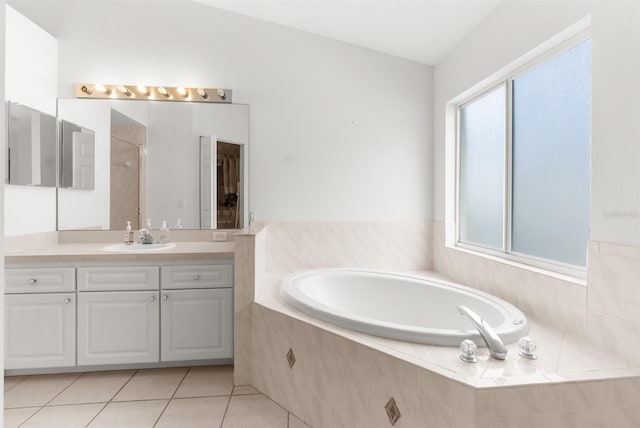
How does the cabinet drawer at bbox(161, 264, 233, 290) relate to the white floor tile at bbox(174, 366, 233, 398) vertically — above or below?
above

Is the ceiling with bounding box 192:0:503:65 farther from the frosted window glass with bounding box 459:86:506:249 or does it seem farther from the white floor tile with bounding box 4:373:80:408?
the white floor tile with bounding box 4:373:80:408

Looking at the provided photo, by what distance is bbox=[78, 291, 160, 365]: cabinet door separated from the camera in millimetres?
2385

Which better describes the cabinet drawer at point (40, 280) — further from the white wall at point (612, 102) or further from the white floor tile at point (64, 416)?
the white wall at point (612, 102)

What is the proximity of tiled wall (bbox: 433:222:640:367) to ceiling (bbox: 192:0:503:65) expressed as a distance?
164 centimetres

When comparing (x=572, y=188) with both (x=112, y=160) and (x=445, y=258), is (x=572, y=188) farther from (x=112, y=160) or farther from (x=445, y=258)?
(x=112, y=160)

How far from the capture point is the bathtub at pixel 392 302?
172 cm

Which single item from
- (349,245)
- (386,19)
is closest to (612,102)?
(386,19)

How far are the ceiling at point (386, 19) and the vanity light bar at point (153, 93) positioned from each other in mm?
689

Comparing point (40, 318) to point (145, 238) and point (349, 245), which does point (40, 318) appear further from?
point (349, 245)

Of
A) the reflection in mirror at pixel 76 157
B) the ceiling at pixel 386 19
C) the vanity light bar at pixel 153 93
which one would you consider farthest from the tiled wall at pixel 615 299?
the reflection in mirror at pixel 76 157

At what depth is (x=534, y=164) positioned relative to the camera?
2.16m

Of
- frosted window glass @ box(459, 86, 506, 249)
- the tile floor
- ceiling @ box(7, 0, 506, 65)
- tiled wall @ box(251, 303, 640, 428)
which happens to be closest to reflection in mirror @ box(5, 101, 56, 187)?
ceiling @ box(7, 0, 506, 65)

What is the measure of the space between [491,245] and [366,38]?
1851 millimetres

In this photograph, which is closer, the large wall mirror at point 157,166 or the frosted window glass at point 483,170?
the frosted window glass at point 483,170
